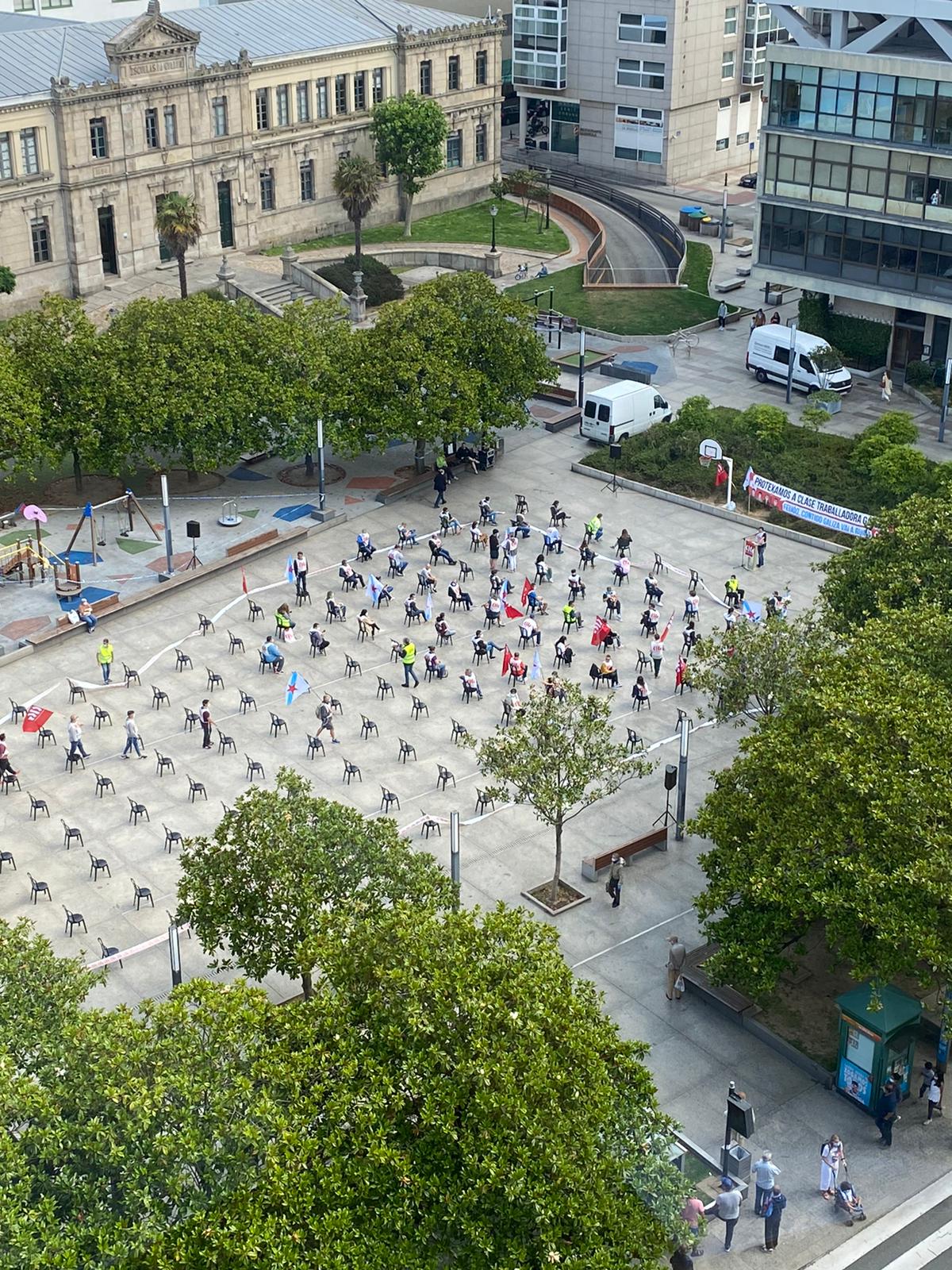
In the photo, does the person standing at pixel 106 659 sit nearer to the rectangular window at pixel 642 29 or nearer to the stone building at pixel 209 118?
the stone building at pixel 209 118

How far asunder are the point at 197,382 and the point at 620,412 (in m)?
17.3

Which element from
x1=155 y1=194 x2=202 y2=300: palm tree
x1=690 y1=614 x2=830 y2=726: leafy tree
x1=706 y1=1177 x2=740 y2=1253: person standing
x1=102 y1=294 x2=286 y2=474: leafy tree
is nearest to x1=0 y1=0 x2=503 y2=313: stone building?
x1=155 y1=194 x2=202 y2=300: palm tree

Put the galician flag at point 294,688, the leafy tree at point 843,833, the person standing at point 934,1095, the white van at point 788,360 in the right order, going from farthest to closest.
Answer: the white van at point 788,360, the galician flag at point 294,688, the person standing at point 934,1095, the leafy tree at point 843,833

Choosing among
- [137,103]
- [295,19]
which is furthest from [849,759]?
[295,19]

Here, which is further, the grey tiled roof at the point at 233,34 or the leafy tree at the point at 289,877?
the grey tiled roof at the point at 233,34

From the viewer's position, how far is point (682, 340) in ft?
263

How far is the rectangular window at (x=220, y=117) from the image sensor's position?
276 ft

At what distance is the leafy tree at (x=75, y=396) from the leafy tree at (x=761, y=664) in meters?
24.9

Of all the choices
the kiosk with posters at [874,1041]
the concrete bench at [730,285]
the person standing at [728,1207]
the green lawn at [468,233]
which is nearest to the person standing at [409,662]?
the kiosk with posters at [874,1041]

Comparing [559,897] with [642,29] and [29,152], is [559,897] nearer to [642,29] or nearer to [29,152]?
[29,152]

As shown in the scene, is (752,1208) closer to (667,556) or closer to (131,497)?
(667,556)

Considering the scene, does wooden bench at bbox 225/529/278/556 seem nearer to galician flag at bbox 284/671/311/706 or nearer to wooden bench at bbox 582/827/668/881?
galician flag at bbox 284/671/311/706

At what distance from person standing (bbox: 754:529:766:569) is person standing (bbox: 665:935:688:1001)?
901 inches

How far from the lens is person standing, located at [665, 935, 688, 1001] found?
36.0 m
